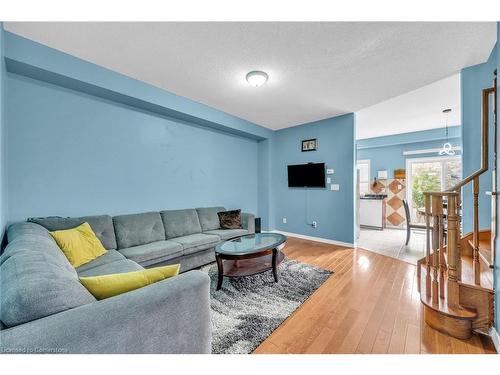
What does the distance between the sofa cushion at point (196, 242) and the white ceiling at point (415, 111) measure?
3643 mm

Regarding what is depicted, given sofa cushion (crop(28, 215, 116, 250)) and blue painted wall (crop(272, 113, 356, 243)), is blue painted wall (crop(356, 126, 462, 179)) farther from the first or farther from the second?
sofa cushion (crop(28, 215, 116, 250))

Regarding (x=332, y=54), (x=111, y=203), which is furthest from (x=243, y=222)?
(x=332, y=54)

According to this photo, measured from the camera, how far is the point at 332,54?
227 cm

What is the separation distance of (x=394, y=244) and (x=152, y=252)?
14.4 ft

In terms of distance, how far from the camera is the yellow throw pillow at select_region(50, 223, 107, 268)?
200 cm

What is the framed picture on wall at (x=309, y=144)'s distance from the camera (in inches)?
183

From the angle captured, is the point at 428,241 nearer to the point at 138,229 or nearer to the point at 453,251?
the point at 453,251

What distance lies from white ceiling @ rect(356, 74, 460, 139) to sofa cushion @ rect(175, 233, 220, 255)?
12.0 feet

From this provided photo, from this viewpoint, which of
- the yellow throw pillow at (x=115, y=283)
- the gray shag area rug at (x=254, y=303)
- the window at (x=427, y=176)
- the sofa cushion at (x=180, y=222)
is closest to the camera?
the yellow throw pillow at (x=115, y=283)

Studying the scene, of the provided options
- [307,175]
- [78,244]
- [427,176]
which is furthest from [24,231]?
[427,176]

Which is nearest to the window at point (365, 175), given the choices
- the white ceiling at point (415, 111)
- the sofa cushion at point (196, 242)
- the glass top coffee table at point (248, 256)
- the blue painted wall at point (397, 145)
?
the blue painted wall at point (397, 145)

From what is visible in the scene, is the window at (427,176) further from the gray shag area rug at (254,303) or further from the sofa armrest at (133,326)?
the sofa armrest at (133,326)
